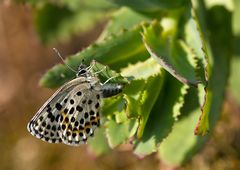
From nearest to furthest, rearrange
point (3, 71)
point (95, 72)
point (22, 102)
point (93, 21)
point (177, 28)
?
point (95, 72)
point (177, 28)
point (93, 21)
point (22, 102)
point (3, 71)

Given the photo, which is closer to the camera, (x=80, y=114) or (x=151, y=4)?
(x=80, y=114)

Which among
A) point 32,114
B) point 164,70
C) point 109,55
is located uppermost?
point 109,55

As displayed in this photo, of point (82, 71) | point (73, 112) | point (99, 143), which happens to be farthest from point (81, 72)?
point (99, 143)

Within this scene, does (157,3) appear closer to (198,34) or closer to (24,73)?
(198,34)

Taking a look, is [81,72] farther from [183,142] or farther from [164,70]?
[183,142]

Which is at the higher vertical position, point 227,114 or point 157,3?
point 157,3

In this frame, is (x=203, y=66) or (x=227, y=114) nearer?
(x=203, y=66)

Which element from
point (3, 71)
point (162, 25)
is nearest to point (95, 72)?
point (162, 25)

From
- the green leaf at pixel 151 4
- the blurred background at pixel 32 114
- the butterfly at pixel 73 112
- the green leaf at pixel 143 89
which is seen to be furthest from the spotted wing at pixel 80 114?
the blurred background at pixel 32 114
